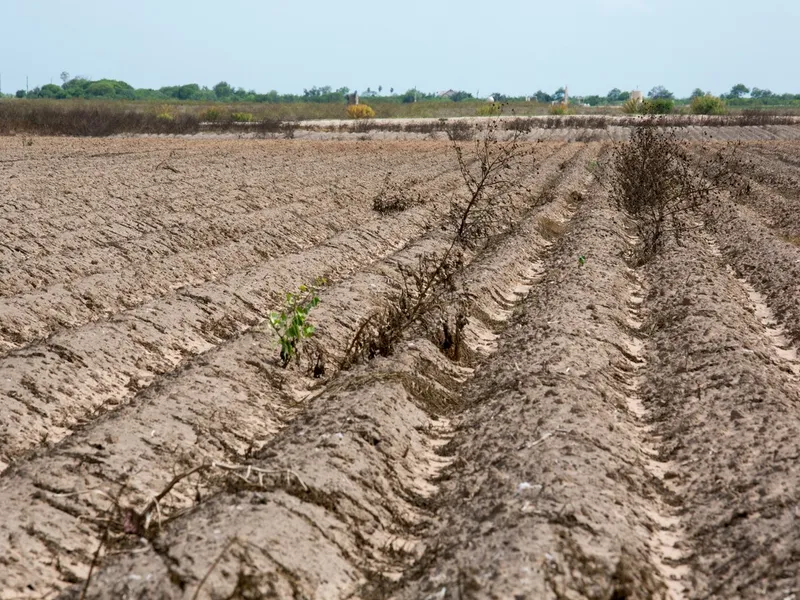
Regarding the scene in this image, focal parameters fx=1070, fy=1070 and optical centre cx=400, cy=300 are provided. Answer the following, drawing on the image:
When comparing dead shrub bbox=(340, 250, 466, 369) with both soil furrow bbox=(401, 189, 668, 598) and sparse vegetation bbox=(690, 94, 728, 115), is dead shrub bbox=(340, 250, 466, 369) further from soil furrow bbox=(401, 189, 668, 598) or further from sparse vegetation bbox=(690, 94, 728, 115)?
sparse vegetation bbox=(690, 94, 728, 115)

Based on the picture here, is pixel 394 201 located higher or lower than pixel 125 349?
lower

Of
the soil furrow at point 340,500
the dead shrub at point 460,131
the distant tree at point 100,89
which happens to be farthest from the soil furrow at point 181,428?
the distant tree at point 100,89

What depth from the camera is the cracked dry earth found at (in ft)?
16.3

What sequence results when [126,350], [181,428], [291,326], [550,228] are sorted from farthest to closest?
[550,228], [126,350], [291,326], [181,428]

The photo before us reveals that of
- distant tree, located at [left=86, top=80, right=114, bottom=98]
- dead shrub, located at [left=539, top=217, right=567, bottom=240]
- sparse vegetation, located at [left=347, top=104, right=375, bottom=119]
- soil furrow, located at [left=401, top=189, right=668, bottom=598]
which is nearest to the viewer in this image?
soil furrow, located at [left=401, top=189, right=668, bottom=598]

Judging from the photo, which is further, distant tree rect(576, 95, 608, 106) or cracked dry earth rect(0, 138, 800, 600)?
distant tree rect(576, 95, 608, 106)

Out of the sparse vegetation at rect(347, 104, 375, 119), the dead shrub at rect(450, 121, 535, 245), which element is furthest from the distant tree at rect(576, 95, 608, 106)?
the dead shrub at rect(450, 121, 535, 245)

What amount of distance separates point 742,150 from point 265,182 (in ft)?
63.6

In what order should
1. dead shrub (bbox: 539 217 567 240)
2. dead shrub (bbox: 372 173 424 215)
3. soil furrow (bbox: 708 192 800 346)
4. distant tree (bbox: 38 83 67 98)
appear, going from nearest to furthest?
soil furrow (bbox: 708 192 800 346)
dead shrub (bbox: 539 217 567 240)
dead shrub (bbox: 372 173 424 215)
distant tree (bbox: 38 83 67 98)

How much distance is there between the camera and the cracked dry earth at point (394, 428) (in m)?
4.96

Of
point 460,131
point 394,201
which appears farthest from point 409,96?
point 394,201

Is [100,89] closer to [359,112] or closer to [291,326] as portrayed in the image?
[359,112]

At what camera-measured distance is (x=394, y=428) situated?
272 inches

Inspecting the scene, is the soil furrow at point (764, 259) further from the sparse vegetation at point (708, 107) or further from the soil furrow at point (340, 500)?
the sparse vegetation at point (708, 107)
